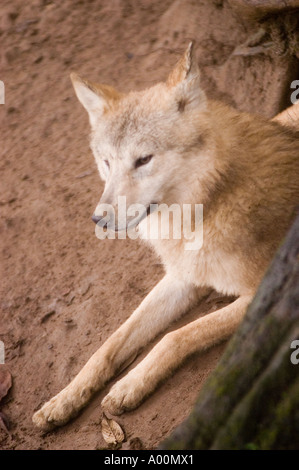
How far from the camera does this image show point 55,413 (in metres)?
3.57

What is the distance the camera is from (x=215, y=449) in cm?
228

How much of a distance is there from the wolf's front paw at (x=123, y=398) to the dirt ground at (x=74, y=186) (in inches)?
2.3

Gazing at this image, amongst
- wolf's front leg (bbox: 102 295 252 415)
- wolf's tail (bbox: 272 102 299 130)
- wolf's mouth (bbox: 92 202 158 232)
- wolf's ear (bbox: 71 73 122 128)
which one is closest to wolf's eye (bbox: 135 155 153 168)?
wolf's mouth (bbox: 92 202 158 232)

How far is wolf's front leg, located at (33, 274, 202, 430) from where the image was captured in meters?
3.60

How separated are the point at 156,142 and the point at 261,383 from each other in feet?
5.36

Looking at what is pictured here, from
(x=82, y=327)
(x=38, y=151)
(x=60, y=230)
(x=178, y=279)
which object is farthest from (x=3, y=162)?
(x=178, y=279)

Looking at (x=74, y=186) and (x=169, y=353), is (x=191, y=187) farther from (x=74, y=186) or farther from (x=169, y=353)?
(x=74, y=186)

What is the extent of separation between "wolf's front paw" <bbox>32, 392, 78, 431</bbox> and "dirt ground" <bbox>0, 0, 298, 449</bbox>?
0.06m

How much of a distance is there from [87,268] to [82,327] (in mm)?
546

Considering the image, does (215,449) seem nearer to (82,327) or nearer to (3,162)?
(82,327)

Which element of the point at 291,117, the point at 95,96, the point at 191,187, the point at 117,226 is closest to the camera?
the point at 117,226

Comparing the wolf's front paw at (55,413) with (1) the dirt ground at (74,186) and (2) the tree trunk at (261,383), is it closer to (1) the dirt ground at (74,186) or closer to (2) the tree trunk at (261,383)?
(1) the dirt ground at (74,186)

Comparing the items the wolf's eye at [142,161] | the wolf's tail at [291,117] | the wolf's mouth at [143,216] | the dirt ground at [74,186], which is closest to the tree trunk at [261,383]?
the dirt ground at [74,186]

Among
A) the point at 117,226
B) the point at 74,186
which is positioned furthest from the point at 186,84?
the point at 74,186
